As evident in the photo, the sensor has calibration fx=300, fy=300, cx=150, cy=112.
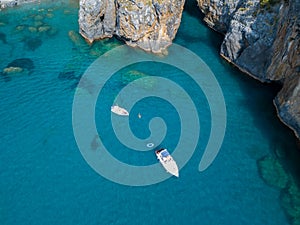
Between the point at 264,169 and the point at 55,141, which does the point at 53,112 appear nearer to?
the point at 55,141

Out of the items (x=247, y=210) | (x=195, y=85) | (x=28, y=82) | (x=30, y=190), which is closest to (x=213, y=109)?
(x=195, y=85)

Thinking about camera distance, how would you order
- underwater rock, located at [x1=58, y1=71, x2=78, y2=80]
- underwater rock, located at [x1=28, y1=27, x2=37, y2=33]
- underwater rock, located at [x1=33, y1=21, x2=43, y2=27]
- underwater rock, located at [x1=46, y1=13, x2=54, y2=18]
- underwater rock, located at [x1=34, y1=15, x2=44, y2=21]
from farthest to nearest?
underwater rock, located at [x1=46, y1=13, x2=54, y2=18]
underwater rock, located at [x1=34, y1=15, x2=44, y2=21]
underwater rock, located at [x1=33, y1=21, x2=43, y2=27]
underwater rock, located at [x1=28, y1=27, x2=37, y2=33]
underwater rock, located at [x1=58, y1=71, x2=78, y2=80]

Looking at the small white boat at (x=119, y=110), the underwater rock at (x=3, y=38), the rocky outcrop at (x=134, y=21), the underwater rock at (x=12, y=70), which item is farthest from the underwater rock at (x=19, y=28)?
the small white boat at (x=119, y=110)

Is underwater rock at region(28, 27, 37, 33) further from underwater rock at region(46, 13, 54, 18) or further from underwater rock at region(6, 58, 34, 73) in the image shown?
underwater rock at region(6, 58, 34, 73)

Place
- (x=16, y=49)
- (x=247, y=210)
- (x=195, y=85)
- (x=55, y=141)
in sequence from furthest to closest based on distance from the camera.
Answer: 1. (x=16, y=49)
2. (x=195, y=85)
3. (x=55, y=141)
4. (x=247, y=210)

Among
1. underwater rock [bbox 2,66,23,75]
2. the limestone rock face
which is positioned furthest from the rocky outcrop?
underwater rock [bbox 2,66,23,75]

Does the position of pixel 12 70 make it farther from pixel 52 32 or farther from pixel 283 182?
pixel 283 182
